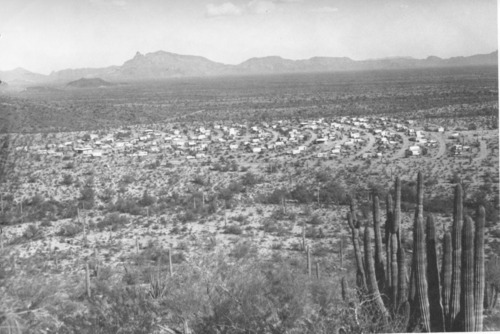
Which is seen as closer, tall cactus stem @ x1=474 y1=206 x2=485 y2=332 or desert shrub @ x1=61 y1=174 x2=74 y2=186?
tall cactus stem @ x1=474 y1=206 x2=485 y2=332

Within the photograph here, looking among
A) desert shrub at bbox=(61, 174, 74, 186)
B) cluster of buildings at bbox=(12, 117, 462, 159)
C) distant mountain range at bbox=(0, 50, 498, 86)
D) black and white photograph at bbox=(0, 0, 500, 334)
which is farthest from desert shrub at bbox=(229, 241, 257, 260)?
distant mountain range at bbox=(0, 50, 498, 86)

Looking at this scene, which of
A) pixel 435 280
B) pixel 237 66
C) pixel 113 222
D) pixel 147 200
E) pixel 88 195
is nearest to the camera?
pixel 435 280

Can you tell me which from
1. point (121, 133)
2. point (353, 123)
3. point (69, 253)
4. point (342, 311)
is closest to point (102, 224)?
point (69, 253)

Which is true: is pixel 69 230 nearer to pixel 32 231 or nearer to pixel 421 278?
pixel 32 231

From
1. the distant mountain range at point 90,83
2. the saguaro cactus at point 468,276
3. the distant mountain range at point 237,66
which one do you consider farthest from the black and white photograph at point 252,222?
the distant mountain range at point 237,66

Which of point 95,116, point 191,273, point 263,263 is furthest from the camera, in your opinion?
point 95,116

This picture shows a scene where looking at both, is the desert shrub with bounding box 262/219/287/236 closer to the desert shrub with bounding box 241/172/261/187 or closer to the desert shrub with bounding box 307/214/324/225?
the desert shrub with bounding box 307/214/324/225

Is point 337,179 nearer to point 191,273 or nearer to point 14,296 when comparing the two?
point 191,273

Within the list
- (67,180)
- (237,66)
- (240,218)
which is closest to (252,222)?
(240,218)
